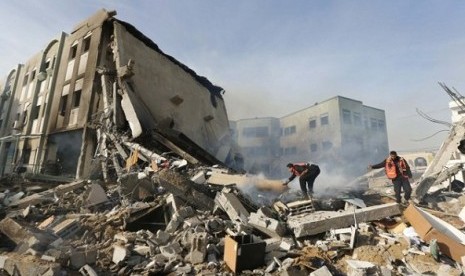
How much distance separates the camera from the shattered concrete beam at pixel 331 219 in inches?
214

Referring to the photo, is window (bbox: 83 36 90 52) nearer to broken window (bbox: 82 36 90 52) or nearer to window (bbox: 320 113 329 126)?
broken window (bbox: 82 36 90 52)

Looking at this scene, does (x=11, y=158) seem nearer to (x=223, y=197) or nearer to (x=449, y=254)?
(x=223, y=197)

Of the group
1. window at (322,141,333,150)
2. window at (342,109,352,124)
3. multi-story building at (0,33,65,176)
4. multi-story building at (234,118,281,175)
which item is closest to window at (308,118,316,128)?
window at (322,141,333,150)

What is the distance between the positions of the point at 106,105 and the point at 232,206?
9.60 m

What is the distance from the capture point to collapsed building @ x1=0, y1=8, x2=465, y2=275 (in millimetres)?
4461

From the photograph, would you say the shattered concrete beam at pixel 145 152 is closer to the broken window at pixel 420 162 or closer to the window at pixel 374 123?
the window at pixel 374 123

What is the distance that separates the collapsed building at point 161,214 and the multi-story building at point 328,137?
18784mm

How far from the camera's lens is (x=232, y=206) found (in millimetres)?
6414

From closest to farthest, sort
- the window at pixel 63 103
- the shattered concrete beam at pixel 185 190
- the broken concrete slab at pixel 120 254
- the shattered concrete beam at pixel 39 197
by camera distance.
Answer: the broken concrete slab at pixel 120 254 → the shattered concrete beam at pixel 185 190 → the shattered concrete beam at pixel 39 197 → the window at pixel 63 103

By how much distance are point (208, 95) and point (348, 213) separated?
50.8 ft

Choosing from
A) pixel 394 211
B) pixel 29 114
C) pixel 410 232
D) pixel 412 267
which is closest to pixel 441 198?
pixel 394 211

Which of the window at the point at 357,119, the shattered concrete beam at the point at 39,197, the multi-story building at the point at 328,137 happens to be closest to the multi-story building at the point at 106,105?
the shattered concrete beam at the point at 39,197

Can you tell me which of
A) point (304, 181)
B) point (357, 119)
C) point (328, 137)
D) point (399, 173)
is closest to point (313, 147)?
point (328, 137)

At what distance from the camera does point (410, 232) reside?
524cm
